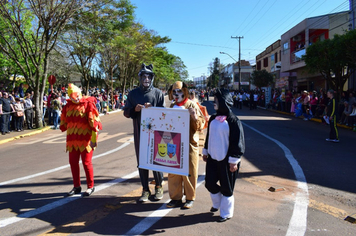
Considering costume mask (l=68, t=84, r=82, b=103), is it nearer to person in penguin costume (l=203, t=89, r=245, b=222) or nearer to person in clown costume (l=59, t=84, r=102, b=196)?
person in clown costume (l=59, t=84, r=102, b=196)

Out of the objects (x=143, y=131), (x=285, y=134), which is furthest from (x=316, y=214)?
(x=285, y=134)

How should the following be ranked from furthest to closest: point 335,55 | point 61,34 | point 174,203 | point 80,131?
point 61,34, point 335,55, point 80,131, point 174,203

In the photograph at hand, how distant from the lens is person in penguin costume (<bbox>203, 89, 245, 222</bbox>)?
4080mm

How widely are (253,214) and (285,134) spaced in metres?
8.68

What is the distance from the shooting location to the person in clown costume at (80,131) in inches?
204

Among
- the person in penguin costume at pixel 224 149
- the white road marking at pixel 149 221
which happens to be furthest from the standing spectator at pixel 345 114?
the white road marking at pixel 149 221

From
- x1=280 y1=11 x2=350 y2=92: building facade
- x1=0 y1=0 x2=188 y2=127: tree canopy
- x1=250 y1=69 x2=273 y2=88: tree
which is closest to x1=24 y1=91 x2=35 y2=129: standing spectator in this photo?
x1=0 y1=0 x2=188 y2=127: tree canopy

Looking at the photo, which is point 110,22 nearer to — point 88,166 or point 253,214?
point 88,166

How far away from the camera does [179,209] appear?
15.1 ft

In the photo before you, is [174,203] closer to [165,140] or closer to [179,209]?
[179,209]

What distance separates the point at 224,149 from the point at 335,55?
51.4ft

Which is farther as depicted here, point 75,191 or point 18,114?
point 18,114

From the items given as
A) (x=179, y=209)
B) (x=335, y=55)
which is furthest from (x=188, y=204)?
(x=335, y=55)

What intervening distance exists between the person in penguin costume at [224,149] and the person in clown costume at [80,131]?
2.21 m
